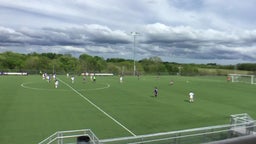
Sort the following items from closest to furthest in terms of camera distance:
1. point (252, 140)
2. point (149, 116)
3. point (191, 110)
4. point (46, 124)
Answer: point (252, 140) < point (46, 124) < point (149, 116) < point (191, 110)

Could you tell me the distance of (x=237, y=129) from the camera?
47.8 feet

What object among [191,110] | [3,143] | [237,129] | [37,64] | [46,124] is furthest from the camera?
[37,64]

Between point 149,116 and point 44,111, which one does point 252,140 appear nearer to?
point 149,116

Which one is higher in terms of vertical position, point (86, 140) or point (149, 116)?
point (86, 140)

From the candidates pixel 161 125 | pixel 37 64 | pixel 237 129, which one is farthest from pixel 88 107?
pixel 37 64

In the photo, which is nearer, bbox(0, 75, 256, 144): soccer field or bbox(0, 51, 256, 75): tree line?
bbox(0, 75, 256, 144): soccer field

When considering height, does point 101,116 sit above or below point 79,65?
below

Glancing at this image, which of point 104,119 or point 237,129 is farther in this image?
point 104,119

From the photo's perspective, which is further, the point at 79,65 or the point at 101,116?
the point at 79,65

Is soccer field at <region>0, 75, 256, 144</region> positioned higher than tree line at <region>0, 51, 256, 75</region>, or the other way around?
tree line at <region>0, 51, 256, 75</region>

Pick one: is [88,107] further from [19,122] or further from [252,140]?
[252,140]

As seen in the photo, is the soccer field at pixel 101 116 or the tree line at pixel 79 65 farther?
the tree line at pixel 79 65

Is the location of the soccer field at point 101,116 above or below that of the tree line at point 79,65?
below

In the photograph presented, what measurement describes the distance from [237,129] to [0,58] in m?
131
